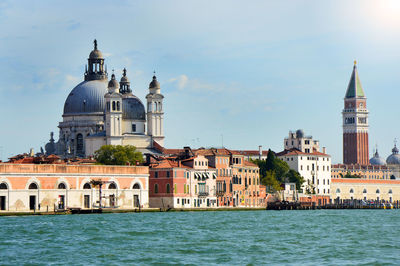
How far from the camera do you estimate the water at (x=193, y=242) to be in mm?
38562

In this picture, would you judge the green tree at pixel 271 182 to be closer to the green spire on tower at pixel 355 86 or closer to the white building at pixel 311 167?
the white building at pixel 311 167

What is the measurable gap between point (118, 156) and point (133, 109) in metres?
20.5

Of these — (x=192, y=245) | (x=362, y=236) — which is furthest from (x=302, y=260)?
(x=362, y=236)

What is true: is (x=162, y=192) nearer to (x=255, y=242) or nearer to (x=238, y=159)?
(x=238, y=159)

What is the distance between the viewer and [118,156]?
91250mm

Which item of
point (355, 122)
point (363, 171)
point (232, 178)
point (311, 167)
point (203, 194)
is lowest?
point (203, 194)

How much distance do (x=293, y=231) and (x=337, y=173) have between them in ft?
350

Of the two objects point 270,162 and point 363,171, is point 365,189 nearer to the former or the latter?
point 363,171

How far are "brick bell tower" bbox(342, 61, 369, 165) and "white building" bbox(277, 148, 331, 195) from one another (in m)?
54.4

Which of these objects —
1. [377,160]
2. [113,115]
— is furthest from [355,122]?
[113,115]

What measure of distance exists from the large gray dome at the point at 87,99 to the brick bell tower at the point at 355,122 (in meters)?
79.5

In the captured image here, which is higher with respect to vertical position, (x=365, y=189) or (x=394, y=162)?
(x=394, y=162)

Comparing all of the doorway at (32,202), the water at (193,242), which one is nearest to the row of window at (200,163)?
the doorway at (32,202)

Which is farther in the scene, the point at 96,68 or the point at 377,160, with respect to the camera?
the point at 377,160
